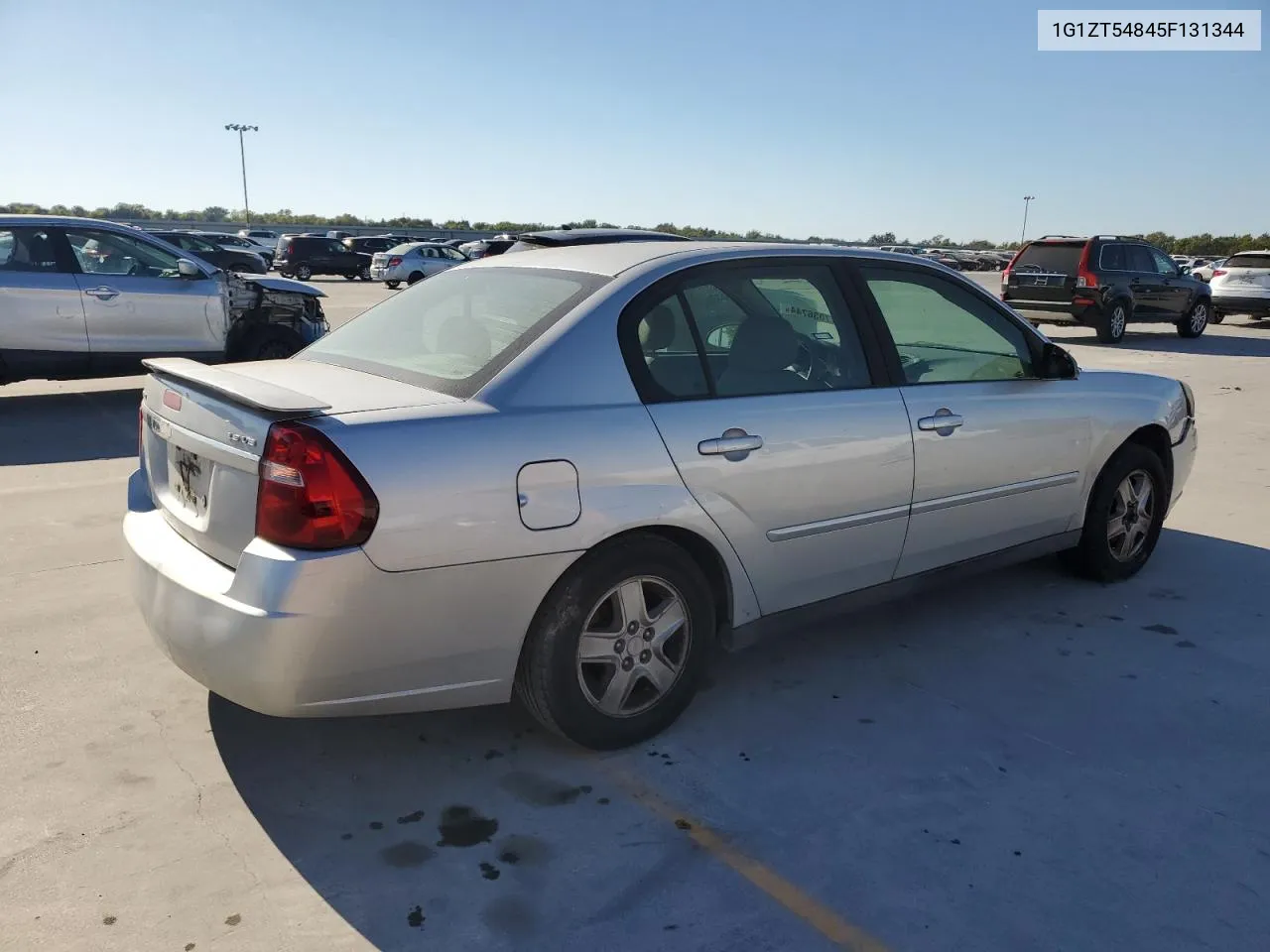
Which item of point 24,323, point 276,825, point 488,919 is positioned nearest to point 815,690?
point 488,919

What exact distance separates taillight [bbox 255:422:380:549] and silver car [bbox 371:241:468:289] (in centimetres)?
3086

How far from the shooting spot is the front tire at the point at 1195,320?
19031 millimetres

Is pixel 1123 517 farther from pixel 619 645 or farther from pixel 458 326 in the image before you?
pixel 458 326

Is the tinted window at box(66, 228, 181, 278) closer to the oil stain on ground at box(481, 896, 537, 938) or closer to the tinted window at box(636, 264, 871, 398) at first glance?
the tinted window at box(636, 264, 871, 398)

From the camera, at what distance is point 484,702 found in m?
3.07

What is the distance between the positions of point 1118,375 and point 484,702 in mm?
3500

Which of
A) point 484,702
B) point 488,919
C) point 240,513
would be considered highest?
point 240,513

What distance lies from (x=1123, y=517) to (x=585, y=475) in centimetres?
316

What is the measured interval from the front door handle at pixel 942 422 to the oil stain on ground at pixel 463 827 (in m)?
2.14

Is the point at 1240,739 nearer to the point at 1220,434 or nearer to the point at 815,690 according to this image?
the point at 815,690

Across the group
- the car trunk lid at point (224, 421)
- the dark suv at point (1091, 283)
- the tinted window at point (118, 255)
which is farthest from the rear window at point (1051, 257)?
the car trunk lid at point (224, 421)

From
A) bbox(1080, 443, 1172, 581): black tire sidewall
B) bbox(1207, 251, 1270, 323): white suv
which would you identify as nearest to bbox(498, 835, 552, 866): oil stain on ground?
bbox(1080, 443, 1172, 581): black tire sidewall

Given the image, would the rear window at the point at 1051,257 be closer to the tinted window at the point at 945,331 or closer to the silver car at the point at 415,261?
the tinted window at the point at 945,331

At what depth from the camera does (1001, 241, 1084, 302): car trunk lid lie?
1697 cm
